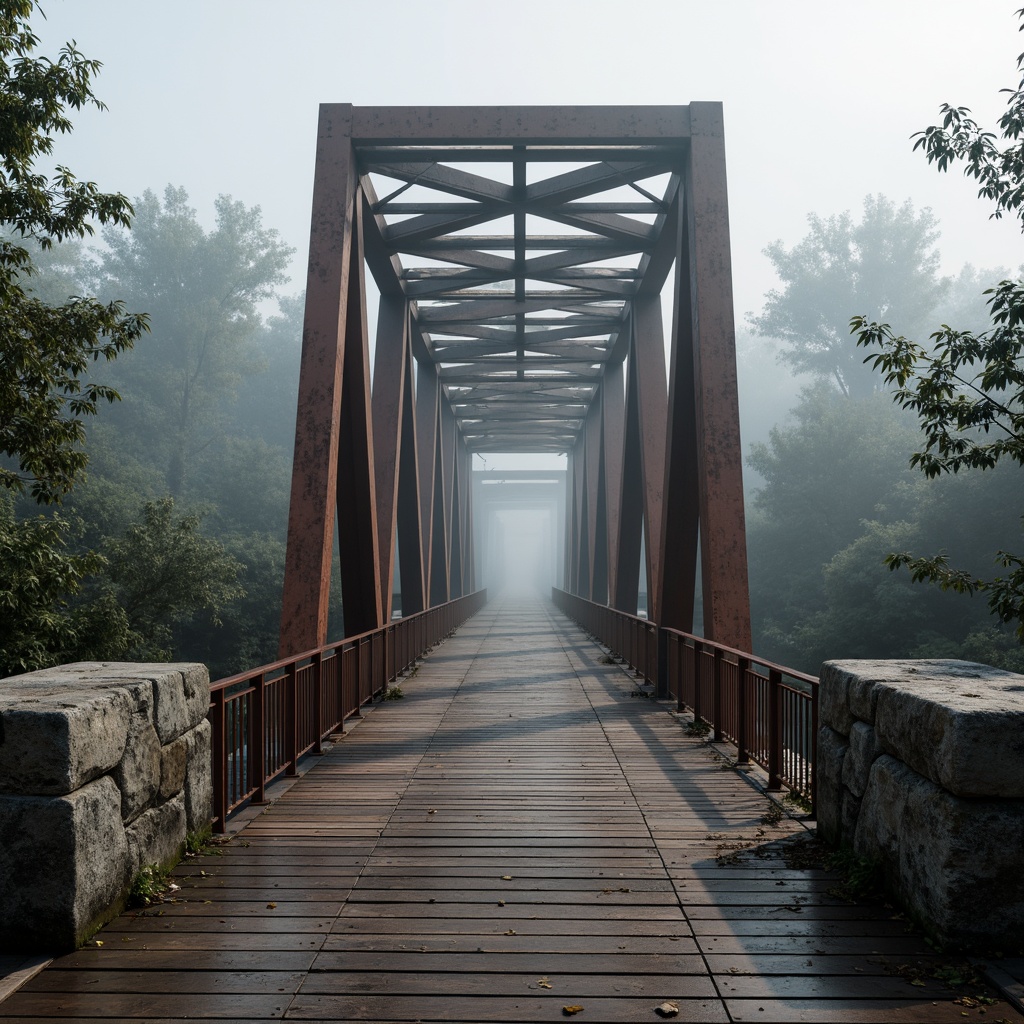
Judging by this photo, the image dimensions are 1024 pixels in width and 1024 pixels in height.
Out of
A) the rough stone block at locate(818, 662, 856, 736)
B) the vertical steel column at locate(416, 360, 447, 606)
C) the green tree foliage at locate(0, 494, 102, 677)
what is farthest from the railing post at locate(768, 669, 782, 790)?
the vertical steel column at locate(416, 360, 447, 606)

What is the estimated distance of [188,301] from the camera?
1810 inches

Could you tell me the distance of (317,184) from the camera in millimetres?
10000

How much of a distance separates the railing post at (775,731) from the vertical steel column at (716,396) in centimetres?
296

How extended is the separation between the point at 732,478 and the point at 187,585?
13903 mm

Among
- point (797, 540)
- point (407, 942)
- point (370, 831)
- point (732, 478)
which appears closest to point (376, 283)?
point (732, 478)

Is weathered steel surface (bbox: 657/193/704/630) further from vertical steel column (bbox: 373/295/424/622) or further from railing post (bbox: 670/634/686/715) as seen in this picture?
vertical steel column (bbox: 373/295/424/622)

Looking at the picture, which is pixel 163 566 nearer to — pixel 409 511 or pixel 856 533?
pixel 409 511

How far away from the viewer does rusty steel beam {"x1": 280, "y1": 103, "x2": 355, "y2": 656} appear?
8.96 meters

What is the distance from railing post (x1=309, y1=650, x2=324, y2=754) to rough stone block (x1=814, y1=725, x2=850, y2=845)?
3.54 m

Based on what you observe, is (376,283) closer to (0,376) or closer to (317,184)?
(317,184)

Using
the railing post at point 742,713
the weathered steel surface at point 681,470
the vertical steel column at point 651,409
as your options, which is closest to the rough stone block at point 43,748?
the railing post at point 742,713

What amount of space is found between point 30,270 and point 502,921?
24.7 feet

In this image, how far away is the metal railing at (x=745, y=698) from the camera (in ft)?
17.8

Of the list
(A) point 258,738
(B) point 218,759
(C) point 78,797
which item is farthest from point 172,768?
(A) point 258,738
